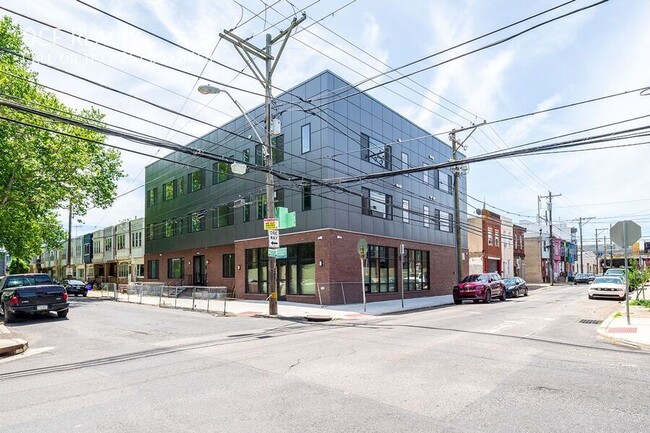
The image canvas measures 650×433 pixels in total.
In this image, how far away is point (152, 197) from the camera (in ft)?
135

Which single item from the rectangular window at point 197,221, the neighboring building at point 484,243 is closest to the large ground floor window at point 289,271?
the rectangular window at point 197,221

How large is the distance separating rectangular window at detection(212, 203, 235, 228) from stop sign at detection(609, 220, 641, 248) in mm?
22325

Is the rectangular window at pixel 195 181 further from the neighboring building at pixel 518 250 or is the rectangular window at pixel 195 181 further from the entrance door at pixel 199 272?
the neighboring building at pixel 518 250

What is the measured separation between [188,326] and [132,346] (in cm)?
382

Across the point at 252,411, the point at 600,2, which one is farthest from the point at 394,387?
Answer: the point at 600,2

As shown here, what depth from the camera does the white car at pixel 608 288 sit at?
25688mm

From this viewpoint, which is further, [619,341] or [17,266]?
[17,266]

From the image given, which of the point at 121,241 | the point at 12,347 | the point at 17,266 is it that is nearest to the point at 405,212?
the point at 12,347

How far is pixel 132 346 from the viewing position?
10516 millimetres

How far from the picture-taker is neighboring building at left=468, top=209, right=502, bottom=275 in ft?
142

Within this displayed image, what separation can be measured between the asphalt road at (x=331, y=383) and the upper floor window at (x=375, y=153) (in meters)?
15.4

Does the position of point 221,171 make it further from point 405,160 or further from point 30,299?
point 30,299

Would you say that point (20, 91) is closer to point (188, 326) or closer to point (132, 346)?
point (188, 326)

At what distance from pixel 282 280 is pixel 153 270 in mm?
21018
